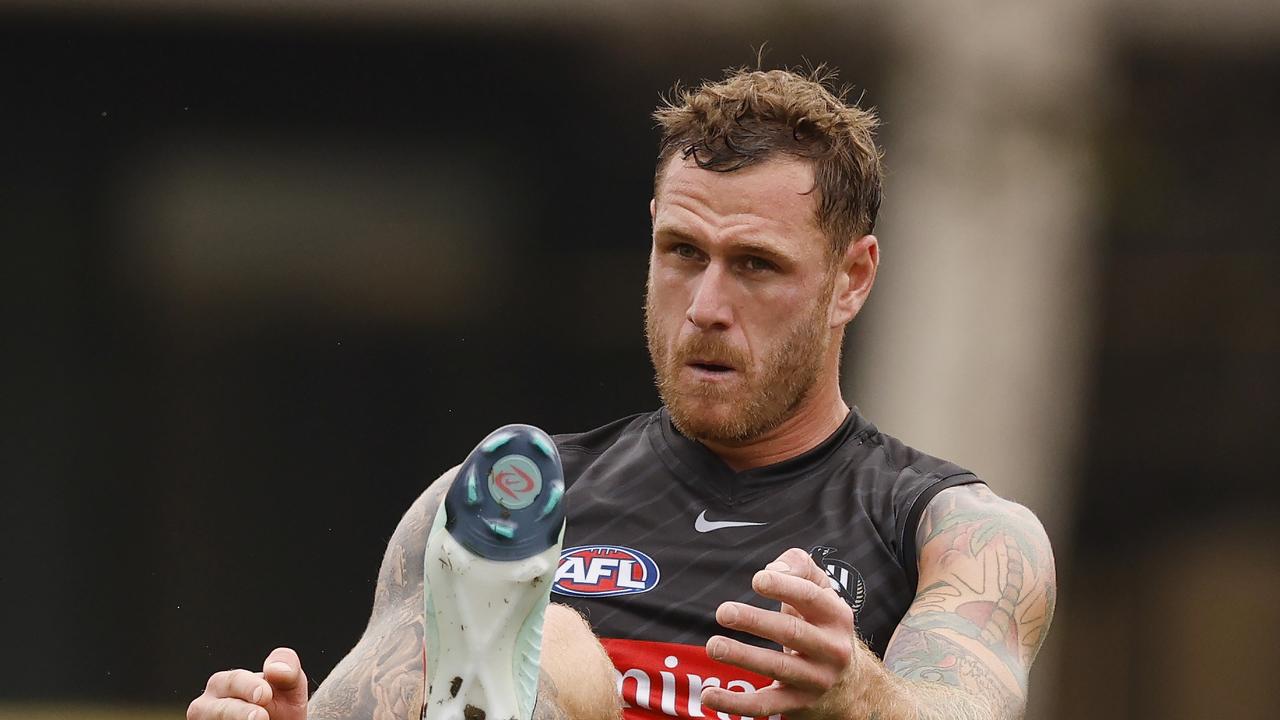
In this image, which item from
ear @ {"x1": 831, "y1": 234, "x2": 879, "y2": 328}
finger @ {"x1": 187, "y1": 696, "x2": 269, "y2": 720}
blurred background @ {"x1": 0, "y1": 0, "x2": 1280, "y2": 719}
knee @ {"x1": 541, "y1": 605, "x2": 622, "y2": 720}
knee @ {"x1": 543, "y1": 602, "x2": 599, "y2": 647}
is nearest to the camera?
finger @ {"x1": 187, "y1": 696, "x2": 269, "y2": 720}

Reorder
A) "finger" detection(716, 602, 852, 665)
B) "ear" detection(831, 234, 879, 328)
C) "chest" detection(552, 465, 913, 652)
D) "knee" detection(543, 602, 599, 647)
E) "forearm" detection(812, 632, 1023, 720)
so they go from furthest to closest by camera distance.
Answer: "ear" detection(831, 234, 879, 328) < "chest" detection(552, 465, 913, 652) < "knee" detection(543, 602, 599, 647) < "forearm" detection(812, 632, 1023, 720) < "finger" detection(716, 602, 852, 665)

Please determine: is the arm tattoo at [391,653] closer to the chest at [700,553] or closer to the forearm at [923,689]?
the chest at [700,553]

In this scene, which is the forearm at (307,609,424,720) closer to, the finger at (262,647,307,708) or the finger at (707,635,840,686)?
the finger at (262,647,307,708)

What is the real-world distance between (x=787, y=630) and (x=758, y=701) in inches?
5.3

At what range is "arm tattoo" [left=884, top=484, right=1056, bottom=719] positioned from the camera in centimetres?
311

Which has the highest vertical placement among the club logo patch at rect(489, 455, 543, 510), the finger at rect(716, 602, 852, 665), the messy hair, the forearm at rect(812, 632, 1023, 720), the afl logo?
the messy hair

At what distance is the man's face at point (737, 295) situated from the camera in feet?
11.7

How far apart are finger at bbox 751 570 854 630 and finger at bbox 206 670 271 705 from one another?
2.90 ft

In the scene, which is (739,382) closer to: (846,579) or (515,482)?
(846,579)

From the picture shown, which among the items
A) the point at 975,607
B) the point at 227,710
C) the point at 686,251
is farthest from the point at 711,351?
the point at 227,710

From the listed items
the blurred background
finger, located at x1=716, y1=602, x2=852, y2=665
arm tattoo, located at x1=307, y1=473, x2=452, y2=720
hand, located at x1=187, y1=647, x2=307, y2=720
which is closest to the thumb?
hand, located at x1=187, y1=647, x2=307, y2=720

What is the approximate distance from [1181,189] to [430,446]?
12.2 feet

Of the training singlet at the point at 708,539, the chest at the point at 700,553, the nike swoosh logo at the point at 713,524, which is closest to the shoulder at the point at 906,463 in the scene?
the training singlet at the point at 708,539

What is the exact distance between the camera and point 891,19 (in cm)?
815
